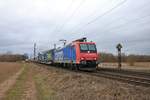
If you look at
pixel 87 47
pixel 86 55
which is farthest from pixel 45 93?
pixel 87 47

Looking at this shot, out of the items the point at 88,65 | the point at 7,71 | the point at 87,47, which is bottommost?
the point at 7,71

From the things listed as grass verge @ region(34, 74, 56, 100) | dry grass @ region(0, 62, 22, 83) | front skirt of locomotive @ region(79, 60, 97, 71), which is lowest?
grass verge @ region(34, 74, 56, 100)

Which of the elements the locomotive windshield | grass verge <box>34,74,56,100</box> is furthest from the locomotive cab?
grass verge <box>34,74,56,100</box>

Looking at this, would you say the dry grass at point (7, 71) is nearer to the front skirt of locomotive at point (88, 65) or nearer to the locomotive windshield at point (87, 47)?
the front skirt of locomotive at point (88, 65)

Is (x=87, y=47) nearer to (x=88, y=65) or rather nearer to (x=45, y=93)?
(x=88, y=65)

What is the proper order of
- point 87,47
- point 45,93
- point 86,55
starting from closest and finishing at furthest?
point 45,93, point 86,55, point 87,47

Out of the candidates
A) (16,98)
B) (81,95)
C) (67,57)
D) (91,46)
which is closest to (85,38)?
(91,46)

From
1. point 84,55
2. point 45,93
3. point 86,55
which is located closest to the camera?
point 45,93

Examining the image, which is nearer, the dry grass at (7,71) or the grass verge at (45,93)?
the grass verge at (45,93)

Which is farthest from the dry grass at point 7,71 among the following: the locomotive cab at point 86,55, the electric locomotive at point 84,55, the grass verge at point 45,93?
the grass verge at point 45,93

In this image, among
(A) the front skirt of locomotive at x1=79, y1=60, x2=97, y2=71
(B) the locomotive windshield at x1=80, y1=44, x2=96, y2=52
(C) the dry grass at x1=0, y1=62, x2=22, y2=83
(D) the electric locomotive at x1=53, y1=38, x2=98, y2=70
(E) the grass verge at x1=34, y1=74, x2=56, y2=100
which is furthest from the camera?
(C) the dry grass at x1=0, y1=62, x2=22, y2=83

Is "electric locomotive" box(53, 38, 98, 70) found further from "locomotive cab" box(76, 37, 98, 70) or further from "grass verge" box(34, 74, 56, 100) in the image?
"grass verge" box(34, 74, 56, 100)

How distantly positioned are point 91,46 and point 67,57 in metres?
4.94

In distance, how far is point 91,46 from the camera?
111 feet
